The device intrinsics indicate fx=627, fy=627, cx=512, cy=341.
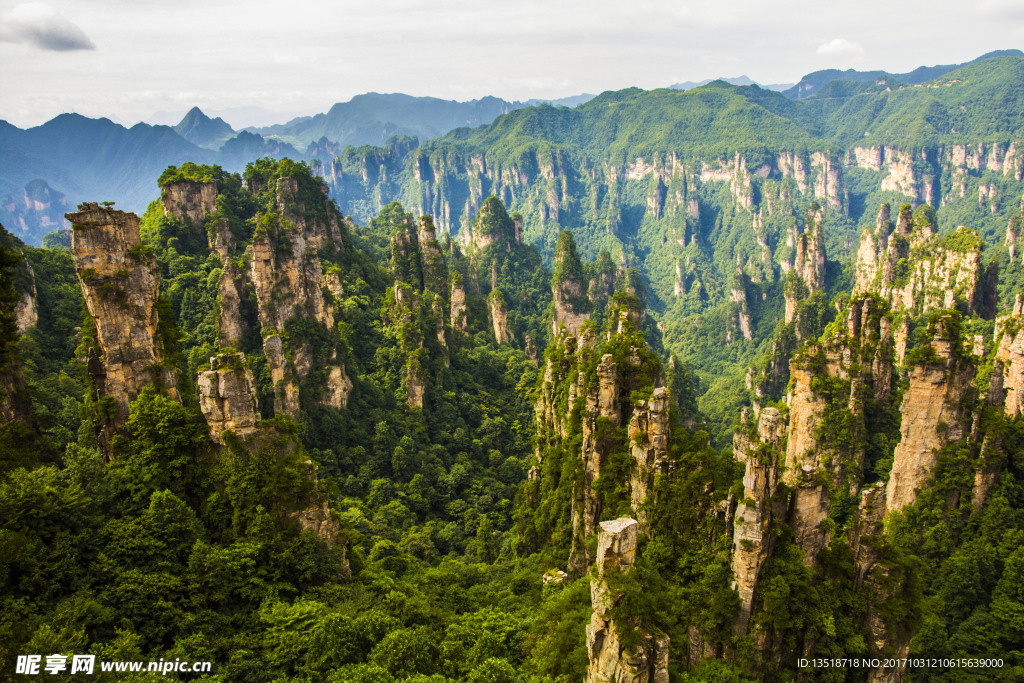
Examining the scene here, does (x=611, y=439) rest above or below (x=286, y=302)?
below

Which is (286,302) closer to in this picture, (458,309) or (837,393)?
(458,309)

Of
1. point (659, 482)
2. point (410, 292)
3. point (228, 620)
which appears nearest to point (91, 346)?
point (228, 620)

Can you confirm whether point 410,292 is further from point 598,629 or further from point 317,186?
point 598,629

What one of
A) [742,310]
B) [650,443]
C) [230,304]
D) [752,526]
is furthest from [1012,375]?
[742,310]

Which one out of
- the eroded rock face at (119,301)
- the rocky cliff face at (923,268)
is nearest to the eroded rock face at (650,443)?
the eroded rock face at (119,301)

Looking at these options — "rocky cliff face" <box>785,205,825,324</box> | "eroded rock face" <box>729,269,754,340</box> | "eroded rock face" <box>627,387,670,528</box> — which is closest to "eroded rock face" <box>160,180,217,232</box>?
"eroded rock face" <box>627,387,670,528</box>

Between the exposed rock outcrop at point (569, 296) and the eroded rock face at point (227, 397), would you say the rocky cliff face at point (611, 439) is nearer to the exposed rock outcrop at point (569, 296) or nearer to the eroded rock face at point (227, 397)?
the eroded rock face at point (227, 397)

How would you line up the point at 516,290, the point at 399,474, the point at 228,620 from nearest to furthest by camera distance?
the point at 228,620, the point at 399,474, the point at 516,290
